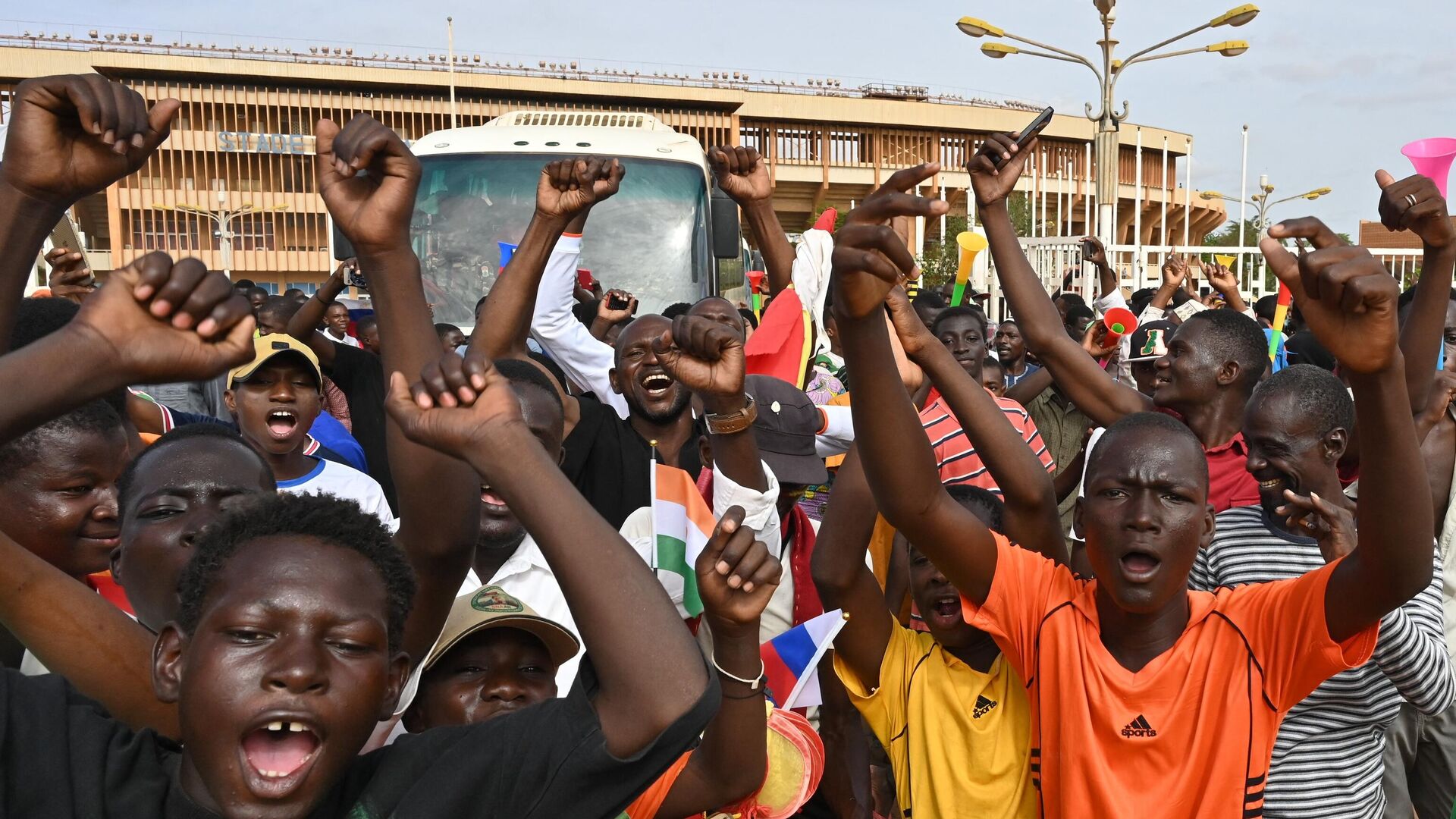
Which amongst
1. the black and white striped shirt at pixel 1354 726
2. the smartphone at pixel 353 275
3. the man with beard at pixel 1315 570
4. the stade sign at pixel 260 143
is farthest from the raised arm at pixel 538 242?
the stade sign at pixel 260 143

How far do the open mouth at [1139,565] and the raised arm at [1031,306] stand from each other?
1156 millimetres

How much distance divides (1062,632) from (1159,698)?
0.75ft

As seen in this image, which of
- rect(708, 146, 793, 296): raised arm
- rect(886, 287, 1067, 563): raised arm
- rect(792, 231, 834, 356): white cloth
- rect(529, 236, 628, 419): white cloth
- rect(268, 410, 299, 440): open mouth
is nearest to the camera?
rect(886, 287, 1067, 563): raised arm

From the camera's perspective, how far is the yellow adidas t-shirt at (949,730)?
111 inches

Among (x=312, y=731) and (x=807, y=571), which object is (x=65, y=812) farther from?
(x=807, y=571)

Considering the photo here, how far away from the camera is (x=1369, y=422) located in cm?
227

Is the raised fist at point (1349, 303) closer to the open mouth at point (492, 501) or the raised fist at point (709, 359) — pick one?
the raised fist at point (709, 359)

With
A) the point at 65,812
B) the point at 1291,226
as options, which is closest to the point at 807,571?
the point at 1291,226

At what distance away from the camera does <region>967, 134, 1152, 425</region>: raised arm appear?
3.48 meters

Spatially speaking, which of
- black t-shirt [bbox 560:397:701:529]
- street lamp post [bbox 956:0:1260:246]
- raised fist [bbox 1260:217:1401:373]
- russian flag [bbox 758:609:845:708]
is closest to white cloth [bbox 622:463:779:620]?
russian flag [bbox 758:609:845:708]

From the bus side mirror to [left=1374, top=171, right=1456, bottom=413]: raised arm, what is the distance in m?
5.68

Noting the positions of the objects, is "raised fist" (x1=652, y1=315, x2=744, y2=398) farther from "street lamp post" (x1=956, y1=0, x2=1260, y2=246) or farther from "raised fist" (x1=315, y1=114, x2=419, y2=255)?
"street lamp post" (x1=956, y1=0, x2=1260, y2=246)

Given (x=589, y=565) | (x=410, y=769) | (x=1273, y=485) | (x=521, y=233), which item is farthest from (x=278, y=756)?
(x=521, y=233)

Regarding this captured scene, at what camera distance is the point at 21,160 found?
6.48ft
